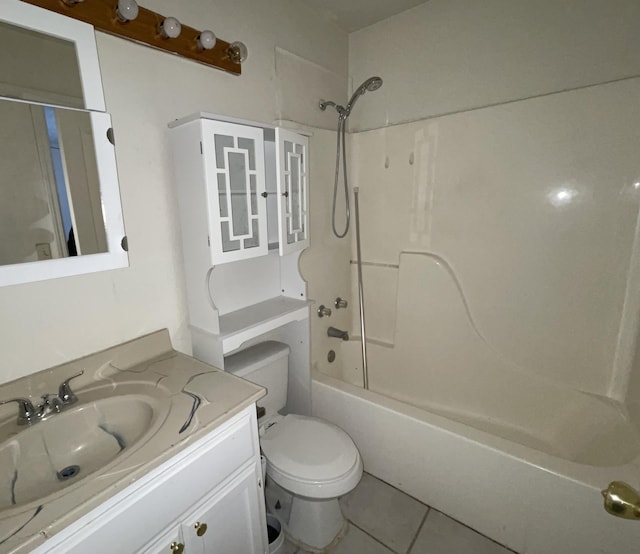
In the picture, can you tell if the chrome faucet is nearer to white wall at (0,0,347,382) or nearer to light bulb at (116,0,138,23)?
white wall at (0,0,347,382)

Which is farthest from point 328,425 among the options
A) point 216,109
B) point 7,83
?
point 7,83

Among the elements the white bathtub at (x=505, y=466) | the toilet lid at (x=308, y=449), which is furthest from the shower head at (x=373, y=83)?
the toilet lid at (x=308, y=449)

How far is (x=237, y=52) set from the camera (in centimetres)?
125

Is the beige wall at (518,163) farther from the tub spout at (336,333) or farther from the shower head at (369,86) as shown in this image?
the tub spout at (336,333)

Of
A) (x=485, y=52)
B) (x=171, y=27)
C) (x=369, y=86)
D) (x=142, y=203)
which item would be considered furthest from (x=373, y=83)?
(x=142, y=203)

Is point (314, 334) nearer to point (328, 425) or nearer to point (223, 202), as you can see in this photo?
point (328, 425)

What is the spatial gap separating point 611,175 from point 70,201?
6.88ft

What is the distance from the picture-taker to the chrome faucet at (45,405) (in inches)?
32.9

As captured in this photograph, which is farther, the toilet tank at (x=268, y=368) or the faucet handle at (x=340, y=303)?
the faucet handle at (x=340, y=303)

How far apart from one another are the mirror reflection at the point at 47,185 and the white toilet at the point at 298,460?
0.75m

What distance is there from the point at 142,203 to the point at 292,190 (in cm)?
58

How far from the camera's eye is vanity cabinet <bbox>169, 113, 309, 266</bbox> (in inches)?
40.9

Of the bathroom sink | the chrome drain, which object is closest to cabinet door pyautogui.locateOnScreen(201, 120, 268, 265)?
the bathroom sink

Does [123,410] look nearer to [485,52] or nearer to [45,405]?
[45,405]
